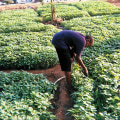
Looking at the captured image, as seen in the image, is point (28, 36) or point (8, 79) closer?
point (8, 79)

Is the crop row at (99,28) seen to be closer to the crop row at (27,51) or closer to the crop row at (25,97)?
the crop row at (27,51)

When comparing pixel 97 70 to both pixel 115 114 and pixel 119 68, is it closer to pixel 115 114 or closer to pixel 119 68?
pixel 119 68

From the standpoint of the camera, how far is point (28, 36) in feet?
25.4

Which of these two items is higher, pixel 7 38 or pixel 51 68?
pixel 7 38

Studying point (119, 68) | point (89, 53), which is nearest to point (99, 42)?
point (89, 53)

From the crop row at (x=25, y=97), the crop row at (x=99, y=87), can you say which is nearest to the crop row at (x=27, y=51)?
the crop row at (x=25, y=97)

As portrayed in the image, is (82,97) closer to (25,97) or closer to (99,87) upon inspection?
(99,87)

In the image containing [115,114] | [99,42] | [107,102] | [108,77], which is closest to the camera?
[115,114]

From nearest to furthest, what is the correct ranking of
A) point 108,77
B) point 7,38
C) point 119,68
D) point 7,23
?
point 108,77 < point 119,68 < point 7,38 < point 7,23

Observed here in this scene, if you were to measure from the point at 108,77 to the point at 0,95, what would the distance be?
103 inches

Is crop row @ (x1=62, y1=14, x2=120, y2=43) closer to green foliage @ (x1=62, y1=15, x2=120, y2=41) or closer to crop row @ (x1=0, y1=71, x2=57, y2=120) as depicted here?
green foliage @ (x1=62, y1=15, x2=120, y2=41)

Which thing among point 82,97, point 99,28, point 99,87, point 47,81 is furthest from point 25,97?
point 99,28

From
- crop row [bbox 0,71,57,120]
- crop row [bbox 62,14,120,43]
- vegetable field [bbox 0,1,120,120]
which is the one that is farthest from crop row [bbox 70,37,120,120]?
crop row [bbox 62,14,120,43]

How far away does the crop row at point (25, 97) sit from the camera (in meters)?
3.31
